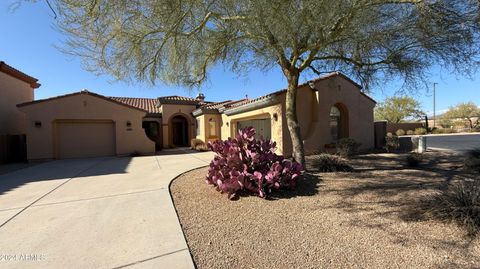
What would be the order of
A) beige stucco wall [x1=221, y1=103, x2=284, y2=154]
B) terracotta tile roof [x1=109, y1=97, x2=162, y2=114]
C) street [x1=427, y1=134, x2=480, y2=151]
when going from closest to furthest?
beige stucco wall [x1=221, y1=103, x2=284, y2=154] → street [x1=427, y1=134, x2=480, y2=151] → terracotta tile roof [x1=109, y1=97, x2=162, y2=114]

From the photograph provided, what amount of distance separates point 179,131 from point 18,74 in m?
12.3

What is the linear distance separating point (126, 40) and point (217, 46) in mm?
2892

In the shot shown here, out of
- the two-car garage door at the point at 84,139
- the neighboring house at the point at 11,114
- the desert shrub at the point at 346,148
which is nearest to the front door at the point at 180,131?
the two-car garage door at the point at 84,139

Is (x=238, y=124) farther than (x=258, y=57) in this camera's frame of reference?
Yes

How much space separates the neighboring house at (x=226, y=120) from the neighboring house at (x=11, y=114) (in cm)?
123

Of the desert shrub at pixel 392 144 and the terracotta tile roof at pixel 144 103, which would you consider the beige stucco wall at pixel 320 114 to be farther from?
the terracotta tile roof at pixel 144 103

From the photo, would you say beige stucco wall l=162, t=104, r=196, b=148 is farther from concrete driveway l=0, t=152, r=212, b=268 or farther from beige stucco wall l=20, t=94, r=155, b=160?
concrete driveway l=0, t=152, r=212, b=268

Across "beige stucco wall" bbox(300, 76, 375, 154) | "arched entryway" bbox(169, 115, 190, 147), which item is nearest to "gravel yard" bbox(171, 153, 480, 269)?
"beige stucco wall" bbox(300, 76, 375, 154)

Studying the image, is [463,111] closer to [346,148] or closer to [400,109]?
[400,109]

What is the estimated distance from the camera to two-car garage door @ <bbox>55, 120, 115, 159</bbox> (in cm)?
1470

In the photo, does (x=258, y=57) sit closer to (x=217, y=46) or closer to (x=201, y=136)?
(x=217, y=46)

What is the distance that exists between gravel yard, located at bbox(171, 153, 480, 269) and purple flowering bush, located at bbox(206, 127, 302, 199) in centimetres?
28

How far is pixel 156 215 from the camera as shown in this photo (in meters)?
4.63

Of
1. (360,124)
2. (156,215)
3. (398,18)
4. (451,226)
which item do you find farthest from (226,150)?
(360,124)
